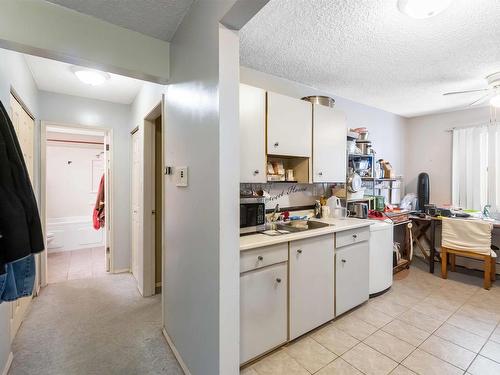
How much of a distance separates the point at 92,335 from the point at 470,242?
4.20m

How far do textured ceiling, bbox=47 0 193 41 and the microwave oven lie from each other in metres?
1.35

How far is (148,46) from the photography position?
181 centimetres

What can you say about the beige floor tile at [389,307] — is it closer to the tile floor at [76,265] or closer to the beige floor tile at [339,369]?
the beige floor tile at [339,369]

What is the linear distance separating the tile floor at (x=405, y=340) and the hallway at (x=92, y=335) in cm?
83

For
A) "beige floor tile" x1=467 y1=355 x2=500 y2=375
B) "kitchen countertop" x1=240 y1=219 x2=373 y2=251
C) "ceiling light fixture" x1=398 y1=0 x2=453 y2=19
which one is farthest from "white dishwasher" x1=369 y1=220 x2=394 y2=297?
"ceiling light fixture" x1=398 y1=0 x2=453 y2=19

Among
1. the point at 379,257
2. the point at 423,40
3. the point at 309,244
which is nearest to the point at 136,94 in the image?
the point at 309,244

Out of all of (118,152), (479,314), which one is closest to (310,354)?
(479,314)

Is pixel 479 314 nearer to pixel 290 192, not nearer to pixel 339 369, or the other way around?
pixel 339 369

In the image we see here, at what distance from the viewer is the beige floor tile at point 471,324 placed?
82.9 inches

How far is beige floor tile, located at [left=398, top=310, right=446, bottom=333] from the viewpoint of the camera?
85.0 inches

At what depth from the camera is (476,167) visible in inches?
143

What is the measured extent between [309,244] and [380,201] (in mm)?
2017

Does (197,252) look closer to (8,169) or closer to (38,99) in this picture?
(8,169)

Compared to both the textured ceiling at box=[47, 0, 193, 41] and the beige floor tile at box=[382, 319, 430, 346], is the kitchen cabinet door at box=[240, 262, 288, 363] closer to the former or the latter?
the beige floor tile at box=[382, 319, 430, 346]
